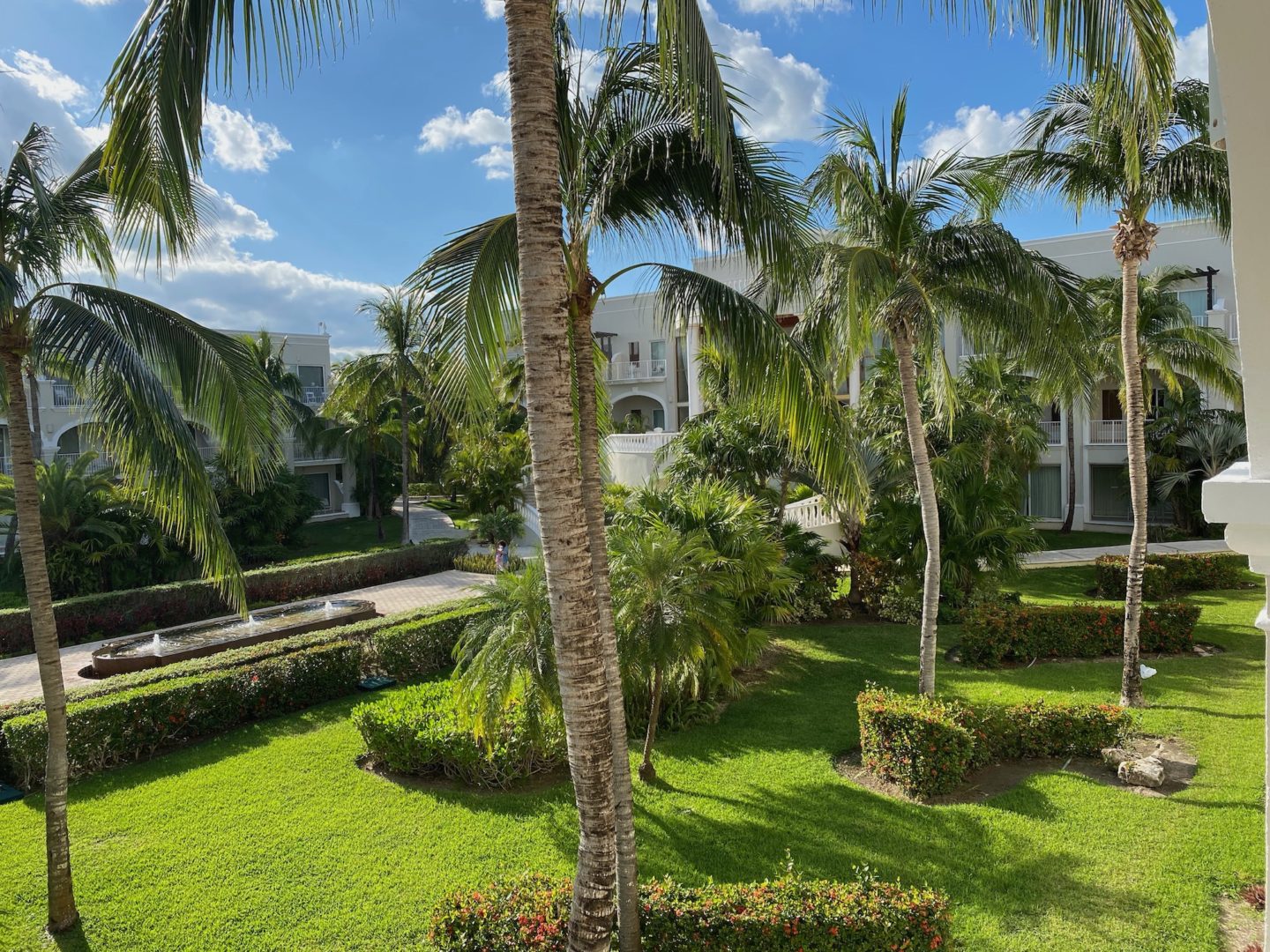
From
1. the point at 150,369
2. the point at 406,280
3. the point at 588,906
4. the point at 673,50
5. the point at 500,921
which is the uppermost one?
the point at 673,50

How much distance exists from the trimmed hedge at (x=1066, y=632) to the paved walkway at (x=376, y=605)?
8546 mm

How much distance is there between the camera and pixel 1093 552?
2355cm

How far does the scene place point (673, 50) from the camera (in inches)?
164

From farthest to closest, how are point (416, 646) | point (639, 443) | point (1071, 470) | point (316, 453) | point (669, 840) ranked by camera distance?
point (316, 453)
point (639, 443)
point (1071, 470)
point (416, 646)
point (669, 840)

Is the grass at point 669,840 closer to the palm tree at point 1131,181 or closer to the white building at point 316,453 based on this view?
the palm tree at point 1131,181

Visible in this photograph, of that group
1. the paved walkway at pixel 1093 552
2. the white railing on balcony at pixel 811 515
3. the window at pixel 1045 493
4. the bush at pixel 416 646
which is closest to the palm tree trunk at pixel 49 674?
the bush at pixel 416 646

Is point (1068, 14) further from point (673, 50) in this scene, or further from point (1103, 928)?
point (1103, 928)

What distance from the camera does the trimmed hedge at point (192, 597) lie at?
58.9ft

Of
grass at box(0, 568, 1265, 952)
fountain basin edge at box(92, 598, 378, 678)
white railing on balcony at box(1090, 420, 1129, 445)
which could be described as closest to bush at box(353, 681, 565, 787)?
grass at box(0, 568, 1265, 952)

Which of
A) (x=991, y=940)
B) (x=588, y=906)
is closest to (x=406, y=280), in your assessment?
(x=588, y=906)

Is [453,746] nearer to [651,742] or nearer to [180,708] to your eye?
[651,742]

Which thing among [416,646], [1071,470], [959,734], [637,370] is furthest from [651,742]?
[637,370]

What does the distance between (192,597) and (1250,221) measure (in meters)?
22.2

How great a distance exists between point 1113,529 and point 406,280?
90.8 ft
